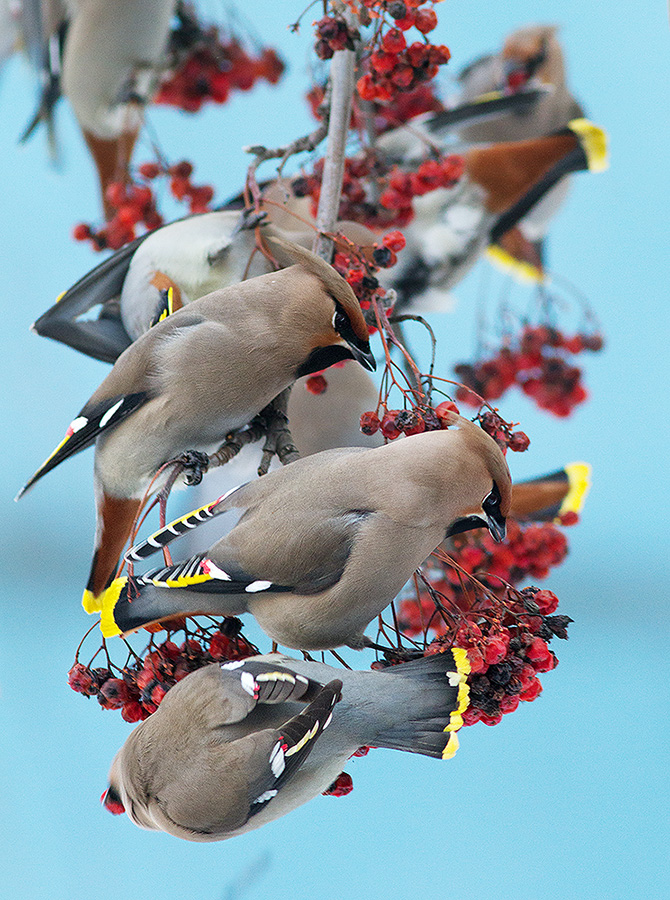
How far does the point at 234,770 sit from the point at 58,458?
418 millimetres

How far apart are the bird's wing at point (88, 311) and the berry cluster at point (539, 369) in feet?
3.04

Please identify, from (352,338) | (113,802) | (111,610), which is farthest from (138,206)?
(113,802)

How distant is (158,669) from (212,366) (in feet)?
1.00

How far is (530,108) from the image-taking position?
73.5 inches

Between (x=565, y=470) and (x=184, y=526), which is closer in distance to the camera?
(x=184, y=526)

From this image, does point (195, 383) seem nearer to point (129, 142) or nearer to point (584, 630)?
point (129, 142)

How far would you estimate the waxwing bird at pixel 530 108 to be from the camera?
1.95 meters

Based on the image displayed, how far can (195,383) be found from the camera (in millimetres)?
1063

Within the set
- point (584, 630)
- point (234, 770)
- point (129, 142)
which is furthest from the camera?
point (584, 630)

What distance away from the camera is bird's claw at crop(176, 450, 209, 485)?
43.0 inches

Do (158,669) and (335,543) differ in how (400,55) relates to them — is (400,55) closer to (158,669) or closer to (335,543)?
(335,543)

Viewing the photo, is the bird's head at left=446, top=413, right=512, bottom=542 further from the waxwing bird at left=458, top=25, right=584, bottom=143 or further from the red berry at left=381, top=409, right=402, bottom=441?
the waxwing bird at left=458, top=25, right=584, bottom=143

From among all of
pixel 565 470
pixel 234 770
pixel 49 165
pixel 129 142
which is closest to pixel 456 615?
pixel 234 770

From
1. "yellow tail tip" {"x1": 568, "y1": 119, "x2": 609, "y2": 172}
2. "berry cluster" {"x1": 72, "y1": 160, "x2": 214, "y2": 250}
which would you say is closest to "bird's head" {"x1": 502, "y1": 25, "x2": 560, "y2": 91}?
"yellow tail tip" {"x1": 568, "y1": 119, "x2": 609, "y2": 172}
